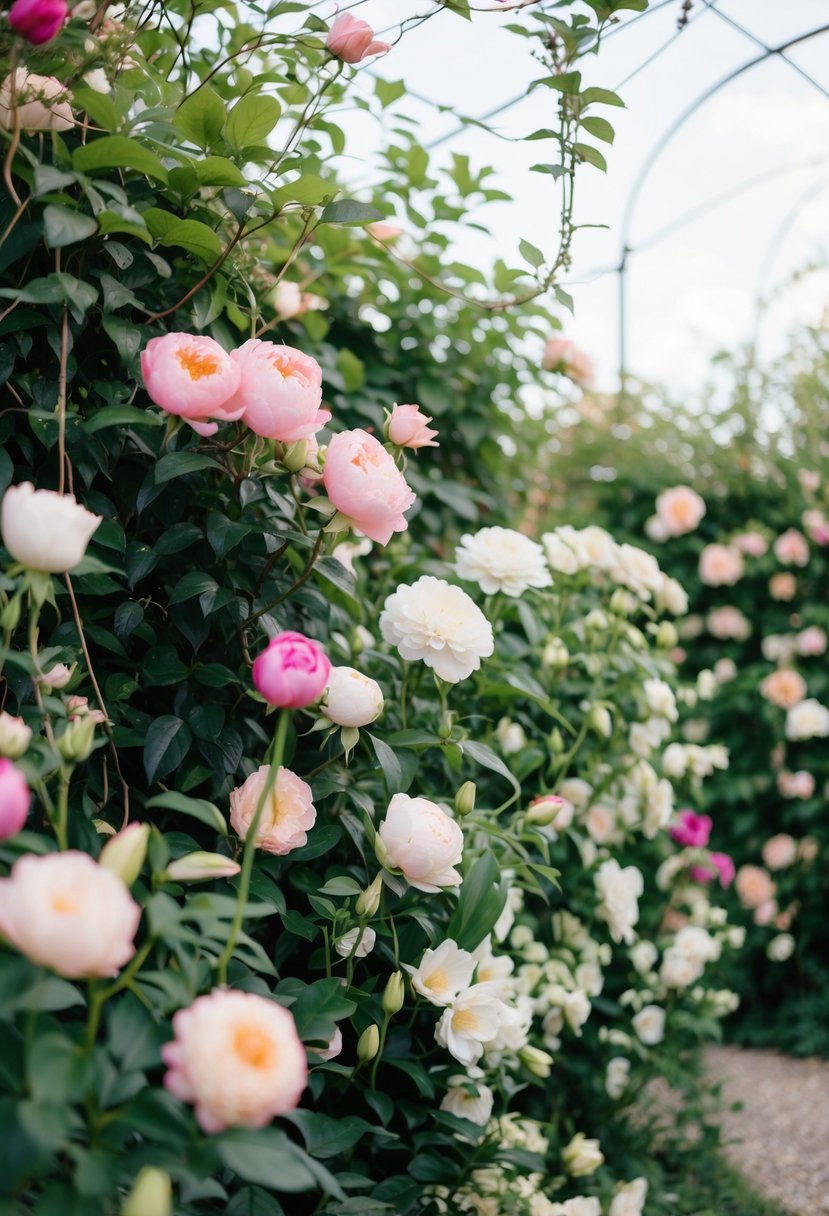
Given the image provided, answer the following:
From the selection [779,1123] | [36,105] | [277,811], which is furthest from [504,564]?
[779,1123]

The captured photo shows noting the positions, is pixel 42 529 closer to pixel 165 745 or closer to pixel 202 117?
pixel 165 745

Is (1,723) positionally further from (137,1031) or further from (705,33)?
(705,33)

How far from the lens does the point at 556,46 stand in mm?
1181

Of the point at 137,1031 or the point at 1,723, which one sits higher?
the point at 1,723

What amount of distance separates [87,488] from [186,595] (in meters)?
0.17

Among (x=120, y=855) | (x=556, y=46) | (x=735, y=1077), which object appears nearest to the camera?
(x=120, y=855)

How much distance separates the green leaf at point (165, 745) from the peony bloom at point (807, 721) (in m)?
2.29

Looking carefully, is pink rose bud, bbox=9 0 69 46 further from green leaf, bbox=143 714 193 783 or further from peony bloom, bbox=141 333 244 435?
green leaf, bbox=143 714 193 783

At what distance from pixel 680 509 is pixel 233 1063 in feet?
9.01

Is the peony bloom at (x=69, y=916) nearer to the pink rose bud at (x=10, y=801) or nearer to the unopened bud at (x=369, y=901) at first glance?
the pink rose bud at (x=10, y=801)

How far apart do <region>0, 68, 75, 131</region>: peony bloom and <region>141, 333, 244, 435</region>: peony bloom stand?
0.86 ft

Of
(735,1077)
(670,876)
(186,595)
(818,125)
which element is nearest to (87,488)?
(186,595)

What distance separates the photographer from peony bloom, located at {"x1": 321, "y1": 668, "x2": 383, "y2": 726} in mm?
Answer: 945

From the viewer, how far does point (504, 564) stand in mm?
1299
